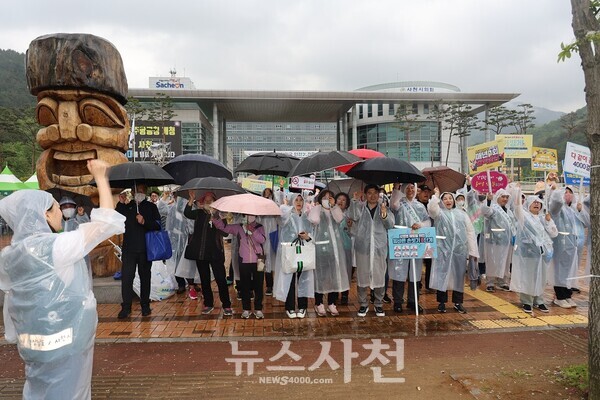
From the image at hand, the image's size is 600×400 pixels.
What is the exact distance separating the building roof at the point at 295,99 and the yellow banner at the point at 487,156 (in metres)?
30.0

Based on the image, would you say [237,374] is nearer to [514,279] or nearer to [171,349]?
→ [171,349]

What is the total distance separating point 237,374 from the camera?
3.63 meters

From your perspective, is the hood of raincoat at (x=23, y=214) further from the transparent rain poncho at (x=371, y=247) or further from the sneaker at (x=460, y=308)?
the sneaker at (x=460, y=308)

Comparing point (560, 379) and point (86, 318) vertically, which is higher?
point (86, 318)

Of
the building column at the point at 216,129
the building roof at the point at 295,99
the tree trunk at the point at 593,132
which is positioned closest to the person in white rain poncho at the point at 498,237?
the tree trunk at the point at 593,132

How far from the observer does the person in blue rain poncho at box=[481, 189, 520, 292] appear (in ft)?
22.6

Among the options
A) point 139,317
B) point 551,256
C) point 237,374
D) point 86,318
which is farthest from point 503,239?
point 86,318

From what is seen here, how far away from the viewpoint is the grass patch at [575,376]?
10.6ft

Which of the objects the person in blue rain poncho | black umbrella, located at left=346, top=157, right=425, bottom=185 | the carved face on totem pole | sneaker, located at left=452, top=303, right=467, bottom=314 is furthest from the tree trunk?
the carved face on totem pole

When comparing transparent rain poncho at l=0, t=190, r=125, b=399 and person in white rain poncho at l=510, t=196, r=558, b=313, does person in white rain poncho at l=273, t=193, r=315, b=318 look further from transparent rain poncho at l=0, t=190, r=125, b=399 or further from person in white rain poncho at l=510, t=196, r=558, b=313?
transparent rain poncho at l=0, t=190, r=125, b=399

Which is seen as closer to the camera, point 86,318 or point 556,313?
point 86,318

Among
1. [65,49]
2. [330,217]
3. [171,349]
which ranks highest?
[65,49]

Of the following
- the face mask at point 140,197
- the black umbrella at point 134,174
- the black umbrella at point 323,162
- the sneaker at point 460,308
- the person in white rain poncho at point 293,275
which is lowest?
the sneaker at point 460,308

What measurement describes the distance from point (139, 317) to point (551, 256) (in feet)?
18.4
